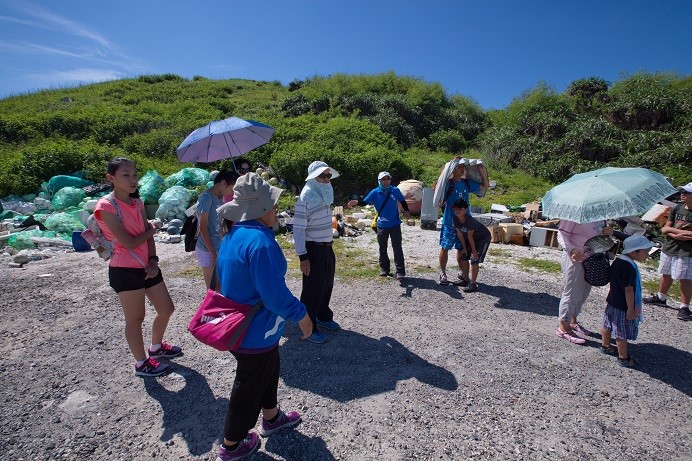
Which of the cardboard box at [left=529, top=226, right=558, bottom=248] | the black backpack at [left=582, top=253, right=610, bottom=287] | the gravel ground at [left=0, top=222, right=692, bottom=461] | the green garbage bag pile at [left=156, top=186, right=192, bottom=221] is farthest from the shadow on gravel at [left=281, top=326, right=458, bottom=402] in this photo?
the green garbage bag pile at [left=156, top=186, right=192, bottom=221]

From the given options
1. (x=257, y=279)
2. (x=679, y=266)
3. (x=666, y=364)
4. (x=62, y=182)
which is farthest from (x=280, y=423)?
(x=62, y=182)

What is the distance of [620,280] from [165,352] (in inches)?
171

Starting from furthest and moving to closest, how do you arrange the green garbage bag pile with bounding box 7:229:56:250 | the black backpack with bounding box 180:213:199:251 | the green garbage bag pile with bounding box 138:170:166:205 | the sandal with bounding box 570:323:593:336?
the green garbage bag pile with bounding box 138:170:166:205 < the green garbage bag pile with bounding box 7:229:56:250 < the sandal with bounding box 570:323:593:336 < the black backpack with bounding box 180:213:199:251

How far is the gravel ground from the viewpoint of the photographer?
2.67m

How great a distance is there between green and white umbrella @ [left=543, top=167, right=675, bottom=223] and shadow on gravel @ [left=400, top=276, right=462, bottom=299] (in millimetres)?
2156

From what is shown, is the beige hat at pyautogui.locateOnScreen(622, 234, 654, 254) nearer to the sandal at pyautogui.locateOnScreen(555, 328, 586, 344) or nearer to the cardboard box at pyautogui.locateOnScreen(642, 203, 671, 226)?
the sandal at pyautogui.locateOnScreen(555, 328, 586, 344)

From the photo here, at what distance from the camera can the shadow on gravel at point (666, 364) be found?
3449 mm

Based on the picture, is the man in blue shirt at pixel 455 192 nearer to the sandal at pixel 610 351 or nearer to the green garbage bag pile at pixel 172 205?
the sandal at pixel 610 351

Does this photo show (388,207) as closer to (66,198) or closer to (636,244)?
(636,244)

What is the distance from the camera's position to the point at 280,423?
2.73 meters

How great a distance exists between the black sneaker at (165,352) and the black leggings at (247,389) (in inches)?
66.5

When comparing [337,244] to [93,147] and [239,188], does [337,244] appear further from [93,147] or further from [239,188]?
[93,147]

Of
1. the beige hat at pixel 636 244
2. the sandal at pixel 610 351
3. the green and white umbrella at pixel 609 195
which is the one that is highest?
the green and white umbrella at pixel 609 195

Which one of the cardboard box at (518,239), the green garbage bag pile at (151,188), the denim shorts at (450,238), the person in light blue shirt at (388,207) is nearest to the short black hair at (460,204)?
the denim shorts at (450,238)
